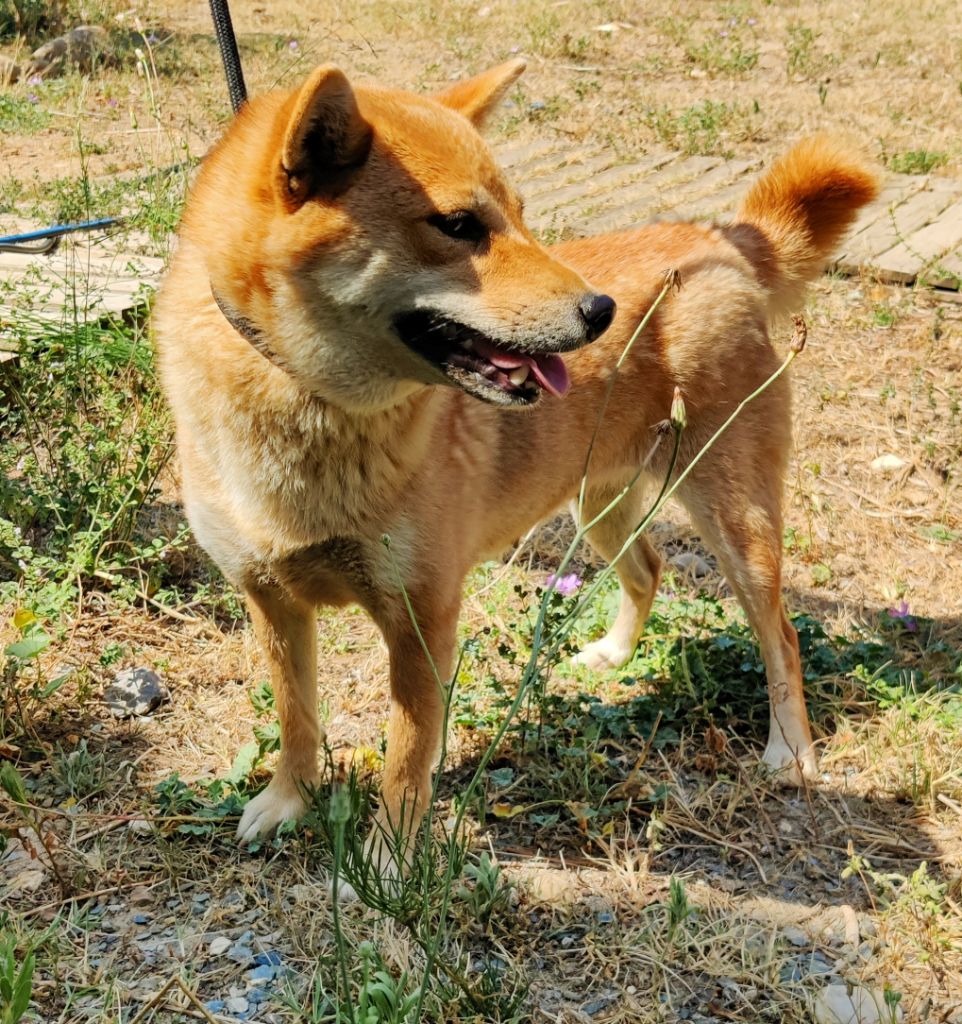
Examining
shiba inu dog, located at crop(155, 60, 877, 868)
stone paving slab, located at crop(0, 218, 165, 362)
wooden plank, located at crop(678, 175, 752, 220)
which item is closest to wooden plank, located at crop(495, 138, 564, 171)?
wooden plank, located at crop(678, 175, 752, 220)

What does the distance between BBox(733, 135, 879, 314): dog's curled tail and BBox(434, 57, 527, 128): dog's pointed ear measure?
1.01 metres

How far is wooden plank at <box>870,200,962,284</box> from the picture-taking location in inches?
206

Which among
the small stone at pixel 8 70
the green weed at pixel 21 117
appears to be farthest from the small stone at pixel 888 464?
the small stone at pixel 8 70

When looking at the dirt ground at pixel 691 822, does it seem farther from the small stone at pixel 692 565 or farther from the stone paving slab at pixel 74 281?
the stone paving slab at pixel 74 281

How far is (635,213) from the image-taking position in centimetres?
570

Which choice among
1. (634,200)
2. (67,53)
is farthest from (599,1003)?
(67,53)

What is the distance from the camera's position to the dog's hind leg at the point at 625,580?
344 cm

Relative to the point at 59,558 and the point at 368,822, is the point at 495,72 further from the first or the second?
the point at 59,558

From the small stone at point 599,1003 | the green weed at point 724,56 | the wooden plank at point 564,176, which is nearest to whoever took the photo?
the small stone at point 599,1003

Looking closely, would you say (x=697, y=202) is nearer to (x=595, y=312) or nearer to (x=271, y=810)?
(x=595, y=312)

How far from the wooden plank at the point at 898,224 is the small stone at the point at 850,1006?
12.6 ft

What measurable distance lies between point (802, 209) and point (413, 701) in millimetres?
1828

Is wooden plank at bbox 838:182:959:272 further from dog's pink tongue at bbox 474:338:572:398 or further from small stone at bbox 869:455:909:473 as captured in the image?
dog's pink tongue at bbox 474:338:572:398

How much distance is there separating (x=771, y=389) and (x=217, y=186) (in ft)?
5.34
